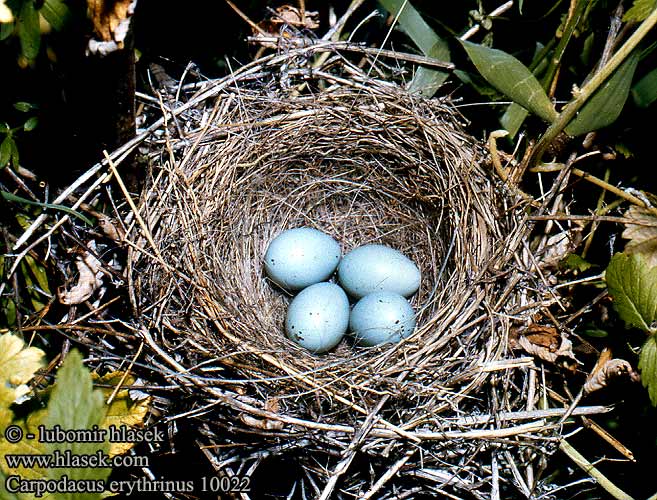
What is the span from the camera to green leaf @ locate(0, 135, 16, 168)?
1.39 m

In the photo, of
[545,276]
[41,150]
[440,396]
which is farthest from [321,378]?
[41,150]

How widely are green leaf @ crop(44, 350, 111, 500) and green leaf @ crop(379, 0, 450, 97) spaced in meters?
1.14

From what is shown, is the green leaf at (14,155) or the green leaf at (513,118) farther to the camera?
the green leaf at (513,118)

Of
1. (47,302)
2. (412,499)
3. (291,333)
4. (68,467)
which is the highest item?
(68,467)

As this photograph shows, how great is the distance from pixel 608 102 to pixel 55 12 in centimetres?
113

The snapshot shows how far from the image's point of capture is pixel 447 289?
1.63 meters

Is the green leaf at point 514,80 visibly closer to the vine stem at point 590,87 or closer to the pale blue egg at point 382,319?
the vine stem at point 590,87

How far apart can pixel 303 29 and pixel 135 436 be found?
1.07 m

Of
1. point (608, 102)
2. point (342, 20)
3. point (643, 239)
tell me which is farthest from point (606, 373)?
point (342, 20)

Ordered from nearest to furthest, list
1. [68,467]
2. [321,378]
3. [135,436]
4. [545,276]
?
[68,467] → [135,436] → [321,378] → [545,276]

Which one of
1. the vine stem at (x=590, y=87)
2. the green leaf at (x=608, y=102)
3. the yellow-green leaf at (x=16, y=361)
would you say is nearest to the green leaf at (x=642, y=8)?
the vine stem at (x=590, y=87)

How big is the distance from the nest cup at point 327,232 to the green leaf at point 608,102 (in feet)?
0.80

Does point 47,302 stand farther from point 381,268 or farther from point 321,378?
point 381,268

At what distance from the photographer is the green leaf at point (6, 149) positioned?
1.39 m
